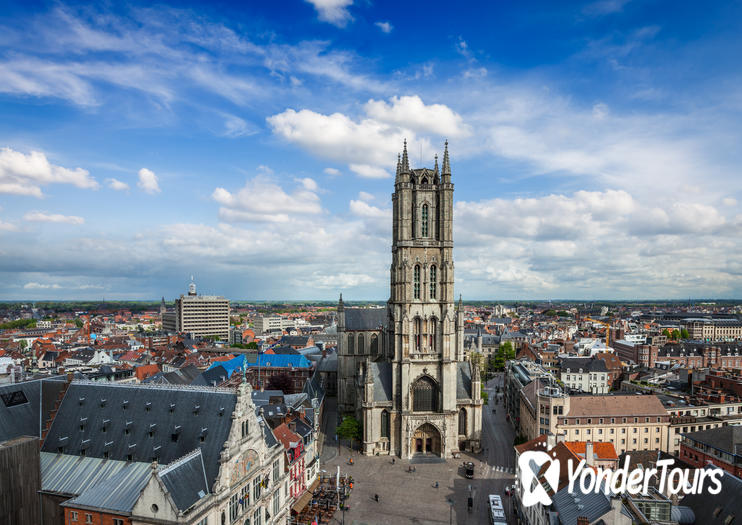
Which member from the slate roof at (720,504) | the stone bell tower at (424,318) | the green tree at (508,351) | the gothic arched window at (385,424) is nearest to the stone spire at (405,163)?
the stone bell tower at (424,318)

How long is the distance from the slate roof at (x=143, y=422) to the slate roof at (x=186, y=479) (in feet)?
3.24

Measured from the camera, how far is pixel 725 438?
6750 cm

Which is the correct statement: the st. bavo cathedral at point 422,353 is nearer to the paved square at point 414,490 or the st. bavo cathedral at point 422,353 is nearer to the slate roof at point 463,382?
the slate roof at point 463,382

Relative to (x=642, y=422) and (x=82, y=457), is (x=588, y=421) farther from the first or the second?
(x=82, y=457)

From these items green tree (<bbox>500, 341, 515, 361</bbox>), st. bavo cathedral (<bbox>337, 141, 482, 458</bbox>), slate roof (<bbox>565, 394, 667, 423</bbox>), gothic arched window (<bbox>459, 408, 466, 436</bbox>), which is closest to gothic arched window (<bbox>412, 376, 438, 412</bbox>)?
st. bavo cathedral (<bbox>337, 141, 482, 458</bbox>)

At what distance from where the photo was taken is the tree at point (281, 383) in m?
123

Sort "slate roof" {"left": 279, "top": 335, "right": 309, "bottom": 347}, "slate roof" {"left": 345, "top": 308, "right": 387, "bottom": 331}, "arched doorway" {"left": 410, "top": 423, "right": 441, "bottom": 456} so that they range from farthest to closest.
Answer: "slate roof" {"left": 279, "top": 335, "right": 309, "bottom": 347}, "slate roof" {"left": 345, "top": 308, "right": 387, "bottom": 331}, "arched doorway" {"left": 410, "top": 423, "right": 441, "bottom": 456}

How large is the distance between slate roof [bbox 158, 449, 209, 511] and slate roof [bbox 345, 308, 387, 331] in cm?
6686

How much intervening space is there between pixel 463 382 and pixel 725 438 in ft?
130

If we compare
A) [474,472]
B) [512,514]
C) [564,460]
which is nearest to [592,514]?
[564,460]

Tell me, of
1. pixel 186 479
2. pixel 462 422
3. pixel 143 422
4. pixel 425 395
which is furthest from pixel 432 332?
pixel 186 479

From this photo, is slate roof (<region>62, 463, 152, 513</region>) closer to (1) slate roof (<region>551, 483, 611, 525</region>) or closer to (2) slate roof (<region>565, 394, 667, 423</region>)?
(1) slate roof (<region>551, 483, 611, 525</region>)

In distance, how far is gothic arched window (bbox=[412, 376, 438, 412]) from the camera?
81500mm

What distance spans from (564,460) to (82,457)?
54.6 m
